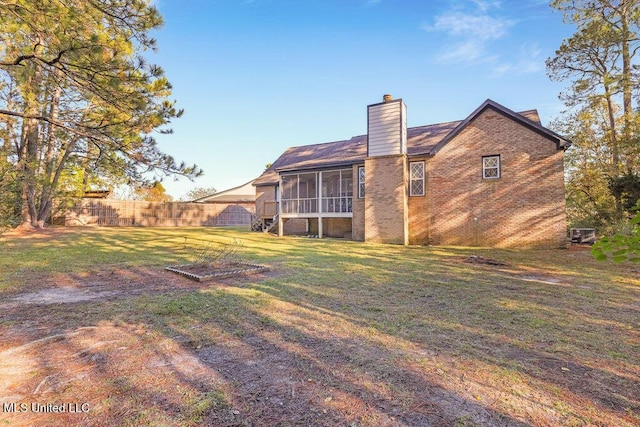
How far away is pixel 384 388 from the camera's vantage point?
2.60 m

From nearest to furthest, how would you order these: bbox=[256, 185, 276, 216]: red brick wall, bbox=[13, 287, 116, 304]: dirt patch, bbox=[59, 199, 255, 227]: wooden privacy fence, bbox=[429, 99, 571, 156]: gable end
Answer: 1. bbox=[13, 287, 116, 304]: dirt patch
2. bbox=[429, 99, 571, 156]: gable end
3. bbox=[256, 185, 276, 216]: red brick wall
4. bbox=[59, 199, 255, 227]: wooden privacy fence

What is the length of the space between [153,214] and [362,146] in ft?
65.4

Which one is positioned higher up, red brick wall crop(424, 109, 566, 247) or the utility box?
red brick wall crop(424, 109, 566, 247)

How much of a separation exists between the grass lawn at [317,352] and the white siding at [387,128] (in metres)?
9.57

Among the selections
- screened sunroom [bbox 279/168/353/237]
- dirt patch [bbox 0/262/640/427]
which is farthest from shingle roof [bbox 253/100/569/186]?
dirt patch [bbox 0/262/640/427]

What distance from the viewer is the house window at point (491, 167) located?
13659mm

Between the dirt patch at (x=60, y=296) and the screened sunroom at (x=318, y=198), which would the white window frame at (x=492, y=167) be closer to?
the screened sunroom at (x=318, y=198)

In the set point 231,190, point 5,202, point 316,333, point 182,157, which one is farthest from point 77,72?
point 231,190

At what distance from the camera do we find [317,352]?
10.9 ft

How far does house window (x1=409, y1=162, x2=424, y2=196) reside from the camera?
50.0 feet

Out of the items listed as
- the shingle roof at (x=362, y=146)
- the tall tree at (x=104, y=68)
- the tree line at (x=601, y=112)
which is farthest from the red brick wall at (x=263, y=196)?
the tree line at (x=601, y=112)

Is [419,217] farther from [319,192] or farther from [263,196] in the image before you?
[263,196]

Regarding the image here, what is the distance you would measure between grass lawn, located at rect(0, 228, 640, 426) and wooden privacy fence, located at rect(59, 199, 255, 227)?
69.3ft

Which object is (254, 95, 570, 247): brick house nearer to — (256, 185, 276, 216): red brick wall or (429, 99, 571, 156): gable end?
(429, 99, 571, 156): gable end
